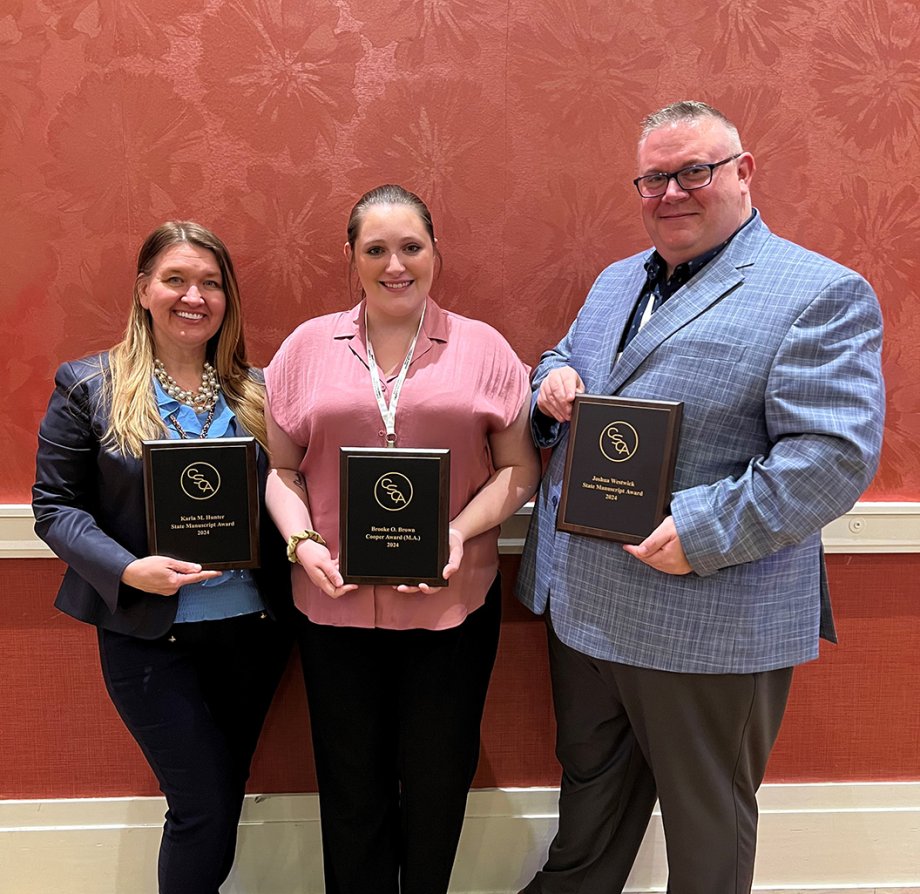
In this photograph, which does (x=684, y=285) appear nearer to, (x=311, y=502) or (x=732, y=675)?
(x=732, y=675)

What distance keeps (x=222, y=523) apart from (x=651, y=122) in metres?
1.16

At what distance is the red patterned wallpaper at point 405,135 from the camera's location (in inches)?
77.4

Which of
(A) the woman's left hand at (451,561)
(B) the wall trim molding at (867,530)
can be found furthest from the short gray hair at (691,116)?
(B) the wall trim molding at (867,530)

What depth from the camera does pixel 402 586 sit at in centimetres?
162

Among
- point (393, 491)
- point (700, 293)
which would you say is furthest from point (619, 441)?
point (393, 491)

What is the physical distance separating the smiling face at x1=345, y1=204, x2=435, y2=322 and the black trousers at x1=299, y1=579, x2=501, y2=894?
2.25 feet

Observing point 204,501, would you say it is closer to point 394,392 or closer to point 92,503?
point 92,503

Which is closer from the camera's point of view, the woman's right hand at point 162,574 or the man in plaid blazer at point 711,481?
the man in plaid blazer at point 711,481

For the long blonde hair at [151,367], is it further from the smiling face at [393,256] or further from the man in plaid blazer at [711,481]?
the man in plaid blazer at [711,481]

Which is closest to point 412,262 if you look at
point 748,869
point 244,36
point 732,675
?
point 244,36

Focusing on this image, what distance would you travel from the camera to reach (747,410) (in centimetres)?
155

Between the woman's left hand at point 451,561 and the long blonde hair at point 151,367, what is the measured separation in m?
0.48

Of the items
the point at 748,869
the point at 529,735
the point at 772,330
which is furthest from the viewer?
the point at 529,735

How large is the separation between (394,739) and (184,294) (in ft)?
3.54
